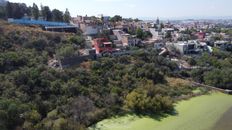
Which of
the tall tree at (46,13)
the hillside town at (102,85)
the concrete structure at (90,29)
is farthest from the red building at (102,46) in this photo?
the tall tree at (46,13)

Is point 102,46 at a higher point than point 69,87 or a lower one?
higher

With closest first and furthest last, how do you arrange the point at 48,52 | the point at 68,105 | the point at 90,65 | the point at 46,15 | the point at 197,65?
the point at 68,105 → the point at 90,65 → the point at 48,52 → the point at 197,65 → the point at 46,15

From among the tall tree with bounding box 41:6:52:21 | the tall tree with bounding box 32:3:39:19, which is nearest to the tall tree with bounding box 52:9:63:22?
the tall tree with bounding box 41:6:52:21

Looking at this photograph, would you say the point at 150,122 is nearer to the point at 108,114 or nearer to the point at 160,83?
the point at 108,114

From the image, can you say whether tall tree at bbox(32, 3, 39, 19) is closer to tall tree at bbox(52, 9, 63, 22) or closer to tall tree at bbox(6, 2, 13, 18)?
tall tree at bbox(52, 9, 63, 22)

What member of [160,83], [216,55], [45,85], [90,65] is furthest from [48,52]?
[216,55]

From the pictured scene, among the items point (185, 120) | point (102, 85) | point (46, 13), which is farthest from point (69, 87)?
point (46, 13)

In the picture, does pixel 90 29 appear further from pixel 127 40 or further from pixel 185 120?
pixel 185 120

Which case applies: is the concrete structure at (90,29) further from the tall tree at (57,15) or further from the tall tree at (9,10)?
the tall tree at (9,10)

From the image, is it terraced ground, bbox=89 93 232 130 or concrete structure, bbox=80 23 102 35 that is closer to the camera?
terraced ground, bbox=89 93 232 130
